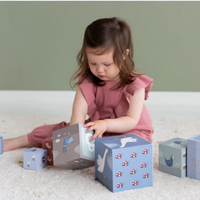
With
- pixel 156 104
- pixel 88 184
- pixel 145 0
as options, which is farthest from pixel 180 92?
pixel 88 184

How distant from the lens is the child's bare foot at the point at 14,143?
1388 mm

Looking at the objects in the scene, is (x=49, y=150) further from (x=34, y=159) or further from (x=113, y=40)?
(x=113, y=40)

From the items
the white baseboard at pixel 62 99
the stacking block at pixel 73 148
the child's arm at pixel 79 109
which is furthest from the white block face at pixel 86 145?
the white baseboard at pixel 62 99

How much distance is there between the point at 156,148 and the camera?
142 cm

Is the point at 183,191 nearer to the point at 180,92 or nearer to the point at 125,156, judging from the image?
the point at 125,156

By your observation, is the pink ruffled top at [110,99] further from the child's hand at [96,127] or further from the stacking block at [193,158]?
the stacking block at [193,158]

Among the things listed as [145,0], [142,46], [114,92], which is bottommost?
[114,92]

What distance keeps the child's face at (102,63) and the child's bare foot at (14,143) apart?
469 mm

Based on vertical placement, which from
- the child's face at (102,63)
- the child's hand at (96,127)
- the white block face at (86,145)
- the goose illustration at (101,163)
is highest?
the child's face at (102,63)

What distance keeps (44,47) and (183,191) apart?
1814mm

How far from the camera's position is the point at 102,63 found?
3.98ft

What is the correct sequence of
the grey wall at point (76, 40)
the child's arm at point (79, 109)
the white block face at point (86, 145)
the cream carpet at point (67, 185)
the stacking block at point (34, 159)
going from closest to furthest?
the cream carpet at point (67, 185) < the white block face at point (86, 145) < the stacking block at point (34, 159) < the child's arm at point (79, 109) < the grey wall at point (76, 40)

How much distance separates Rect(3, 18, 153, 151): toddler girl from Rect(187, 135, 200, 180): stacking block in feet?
0.89

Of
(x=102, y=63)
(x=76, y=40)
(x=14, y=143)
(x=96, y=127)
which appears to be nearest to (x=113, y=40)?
(x=102, y=63)
